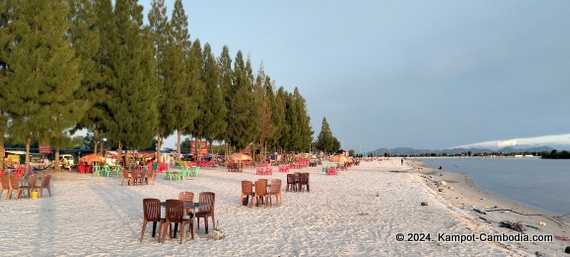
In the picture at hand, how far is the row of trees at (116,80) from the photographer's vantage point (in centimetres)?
2031

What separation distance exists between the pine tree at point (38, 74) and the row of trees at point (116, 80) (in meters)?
0.05

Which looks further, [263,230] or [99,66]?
[99,66]

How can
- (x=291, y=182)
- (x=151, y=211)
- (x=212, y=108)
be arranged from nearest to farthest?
(x=151, y=211), (x=291, y=182), (x=212, y=108)

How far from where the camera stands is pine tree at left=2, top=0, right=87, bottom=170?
19.9 meters

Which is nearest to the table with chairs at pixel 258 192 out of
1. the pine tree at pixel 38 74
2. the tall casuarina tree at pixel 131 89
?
the pine tree at pixel 38 74

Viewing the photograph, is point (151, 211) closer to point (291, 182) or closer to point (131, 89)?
point (291, 182)

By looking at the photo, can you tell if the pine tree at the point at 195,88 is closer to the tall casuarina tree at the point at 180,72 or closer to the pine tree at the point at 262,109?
the tall casuarina tree at the point at 180,72

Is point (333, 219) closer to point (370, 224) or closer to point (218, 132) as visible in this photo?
point (370, 224)

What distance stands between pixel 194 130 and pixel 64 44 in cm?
1960

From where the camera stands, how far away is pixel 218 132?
40438 mm

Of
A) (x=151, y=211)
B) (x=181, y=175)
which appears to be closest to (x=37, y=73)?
(x=181, y=175)

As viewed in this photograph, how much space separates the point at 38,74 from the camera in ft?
65.8

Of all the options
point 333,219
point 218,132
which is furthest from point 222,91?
point 333,219

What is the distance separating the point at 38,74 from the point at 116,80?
7.45 meters
